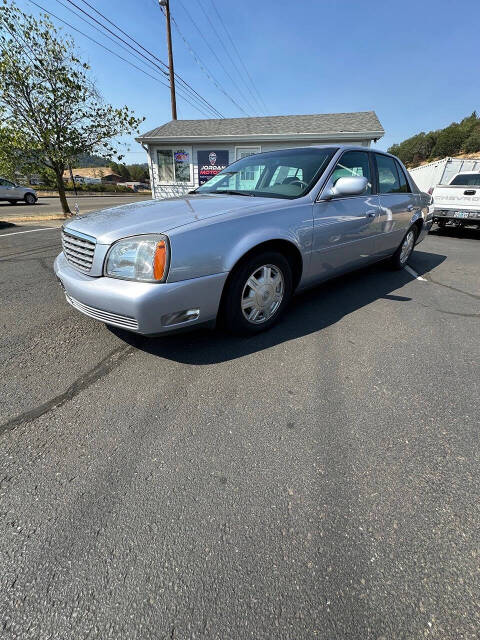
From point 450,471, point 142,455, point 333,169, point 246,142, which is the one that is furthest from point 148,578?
point 246,142

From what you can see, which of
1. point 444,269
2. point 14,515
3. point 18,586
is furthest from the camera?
point 444,269

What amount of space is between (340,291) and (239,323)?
6.58 feet

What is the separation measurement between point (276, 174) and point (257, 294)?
1.47m

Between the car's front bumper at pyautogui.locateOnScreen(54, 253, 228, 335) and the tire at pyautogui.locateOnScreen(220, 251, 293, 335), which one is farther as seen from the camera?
the tire at pyautogui.locateOnScreen(220, 251, 293, 335)

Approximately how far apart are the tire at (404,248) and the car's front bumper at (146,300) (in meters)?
3.47

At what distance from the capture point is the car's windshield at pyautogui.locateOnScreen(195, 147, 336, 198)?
299cm

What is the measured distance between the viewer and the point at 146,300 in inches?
78.0

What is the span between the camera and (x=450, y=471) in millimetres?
1583

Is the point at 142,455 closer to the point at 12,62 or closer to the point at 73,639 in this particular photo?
the point at 73,639

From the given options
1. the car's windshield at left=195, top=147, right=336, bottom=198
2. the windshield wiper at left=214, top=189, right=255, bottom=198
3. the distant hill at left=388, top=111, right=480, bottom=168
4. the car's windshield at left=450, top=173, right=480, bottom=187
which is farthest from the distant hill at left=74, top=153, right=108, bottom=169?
the distant hill at left=388, top=111, right=480, bottom=168

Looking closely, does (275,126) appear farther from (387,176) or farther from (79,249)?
(79,249)

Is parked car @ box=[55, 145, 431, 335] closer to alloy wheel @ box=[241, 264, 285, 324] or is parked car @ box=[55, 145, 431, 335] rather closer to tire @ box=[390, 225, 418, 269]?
alloy wheel @ box=[241, 264, 285, 324]

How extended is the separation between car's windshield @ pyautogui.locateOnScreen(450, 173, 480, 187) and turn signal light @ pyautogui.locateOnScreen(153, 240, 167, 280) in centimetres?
1005

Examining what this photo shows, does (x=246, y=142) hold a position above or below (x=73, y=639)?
above
